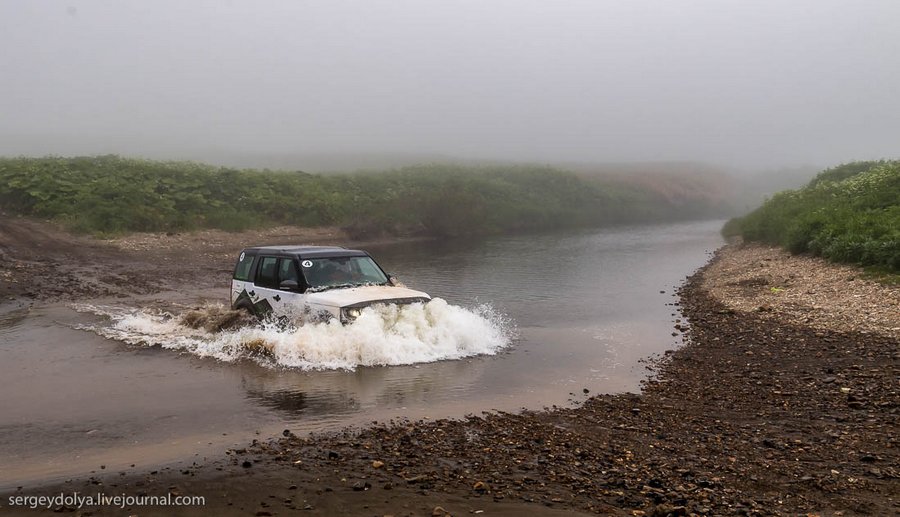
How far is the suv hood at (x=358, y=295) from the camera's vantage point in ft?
36.9

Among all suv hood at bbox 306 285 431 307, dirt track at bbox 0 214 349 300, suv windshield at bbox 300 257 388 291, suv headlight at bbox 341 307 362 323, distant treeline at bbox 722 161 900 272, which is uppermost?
distant treeline at bbox 722 161 900 272

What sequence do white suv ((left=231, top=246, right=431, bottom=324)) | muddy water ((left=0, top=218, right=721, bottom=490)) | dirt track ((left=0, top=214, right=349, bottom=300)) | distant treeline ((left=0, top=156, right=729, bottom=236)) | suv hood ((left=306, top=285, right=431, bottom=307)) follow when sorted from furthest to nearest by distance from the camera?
distant treeline ((left=0, top=156, right=729, bottom=236)) < dirt track ((left=0, top=214, right=349, bottom=300)) < white suv ((left=231, top=246, right=431, bottom=324)) < suv hood ((left=306, top=285, right=431, bottom=307)) < muddy water ((left=0, top=218, right=721, bottom=490))

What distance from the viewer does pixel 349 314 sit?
11055 millimetres

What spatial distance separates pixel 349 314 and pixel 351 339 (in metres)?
0.41

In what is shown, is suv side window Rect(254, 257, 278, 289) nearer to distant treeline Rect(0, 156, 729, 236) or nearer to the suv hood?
the suv hood

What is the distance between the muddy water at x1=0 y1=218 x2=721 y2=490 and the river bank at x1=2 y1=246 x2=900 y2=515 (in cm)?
69

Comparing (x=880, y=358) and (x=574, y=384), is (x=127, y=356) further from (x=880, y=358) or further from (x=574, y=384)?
(x=880, y=358)

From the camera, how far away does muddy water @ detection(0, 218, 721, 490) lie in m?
7.33

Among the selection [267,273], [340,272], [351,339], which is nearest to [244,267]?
[267,273]

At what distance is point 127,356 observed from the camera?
38.4ft

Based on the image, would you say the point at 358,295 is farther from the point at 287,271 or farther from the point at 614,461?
the point at 614,461

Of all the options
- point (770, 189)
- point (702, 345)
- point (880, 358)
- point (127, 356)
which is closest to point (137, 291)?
point (127, 356)

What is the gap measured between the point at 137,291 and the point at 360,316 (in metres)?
12.3

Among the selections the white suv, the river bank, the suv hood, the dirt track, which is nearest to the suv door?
the white suv
